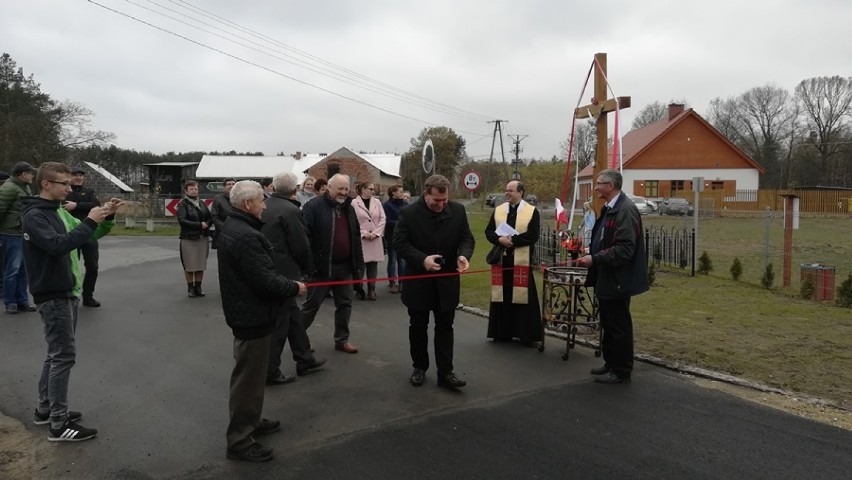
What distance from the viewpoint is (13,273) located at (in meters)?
7.97

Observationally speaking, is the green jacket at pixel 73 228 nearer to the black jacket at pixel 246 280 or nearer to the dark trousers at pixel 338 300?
the black jacket at pixel 246 280

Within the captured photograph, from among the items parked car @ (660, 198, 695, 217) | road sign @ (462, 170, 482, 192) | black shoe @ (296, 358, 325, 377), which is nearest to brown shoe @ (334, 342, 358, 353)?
black shoe @ (296, 358, 325, 377)

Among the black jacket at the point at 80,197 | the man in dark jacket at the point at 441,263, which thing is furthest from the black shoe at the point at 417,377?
the black jacket at the point at 80,197

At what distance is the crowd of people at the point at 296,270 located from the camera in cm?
371

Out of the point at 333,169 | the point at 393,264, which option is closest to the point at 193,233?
the point at 393,264

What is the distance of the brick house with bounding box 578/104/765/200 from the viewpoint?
50.2 m

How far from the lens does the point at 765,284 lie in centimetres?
1084

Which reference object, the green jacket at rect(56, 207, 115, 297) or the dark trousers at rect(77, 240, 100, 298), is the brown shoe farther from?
the dark trousers at rect(77, 240, 100, 298)

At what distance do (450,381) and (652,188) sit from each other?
166ft

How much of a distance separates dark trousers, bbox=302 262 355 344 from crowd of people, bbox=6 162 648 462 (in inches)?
0.5

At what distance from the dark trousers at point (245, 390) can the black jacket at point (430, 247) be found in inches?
66.6

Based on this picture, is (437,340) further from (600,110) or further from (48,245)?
(600,110)

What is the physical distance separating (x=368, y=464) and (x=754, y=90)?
77.2 metres

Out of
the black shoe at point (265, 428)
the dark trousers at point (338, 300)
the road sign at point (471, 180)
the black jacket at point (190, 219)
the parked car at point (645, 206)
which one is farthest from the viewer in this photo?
the parked car at point (645, 206)
